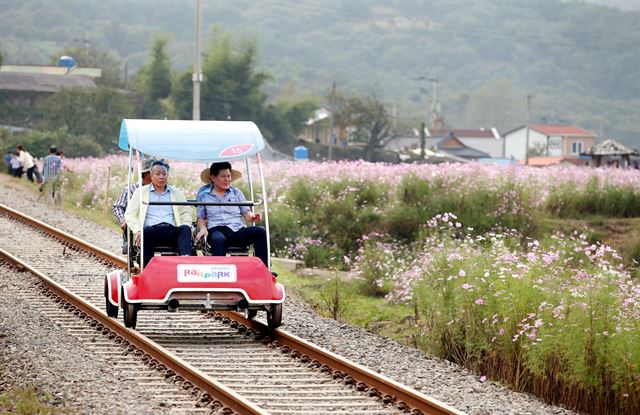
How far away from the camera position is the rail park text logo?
13.8 metres

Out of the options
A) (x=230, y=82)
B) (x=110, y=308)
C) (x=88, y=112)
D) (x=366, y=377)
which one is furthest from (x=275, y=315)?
(x=230, y=82)

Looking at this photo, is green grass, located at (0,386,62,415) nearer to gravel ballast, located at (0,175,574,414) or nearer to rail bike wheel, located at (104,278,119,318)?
gravel ballast, located at (0,175,574,414)

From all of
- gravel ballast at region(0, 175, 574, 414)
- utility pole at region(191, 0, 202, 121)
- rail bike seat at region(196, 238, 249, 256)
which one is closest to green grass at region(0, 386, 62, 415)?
gravel ballast at region(0, 175, 574, 414)

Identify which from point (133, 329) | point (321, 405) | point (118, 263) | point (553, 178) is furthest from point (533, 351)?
point (553, 178)

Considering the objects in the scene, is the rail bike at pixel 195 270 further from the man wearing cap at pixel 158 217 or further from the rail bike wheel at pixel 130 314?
the man wearing cap at pixel 158 217

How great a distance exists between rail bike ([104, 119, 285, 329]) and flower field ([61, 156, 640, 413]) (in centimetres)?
229

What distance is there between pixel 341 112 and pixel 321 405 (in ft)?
333

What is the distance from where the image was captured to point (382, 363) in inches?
521

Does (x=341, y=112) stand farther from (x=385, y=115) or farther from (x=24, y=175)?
(x=24, y=175)

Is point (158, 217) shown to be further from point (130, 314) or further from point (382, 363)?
point (382, 363)

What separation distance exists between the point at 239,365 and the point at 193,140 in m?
2.96

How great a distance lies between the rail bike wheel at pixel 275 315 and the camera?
14.3 metres

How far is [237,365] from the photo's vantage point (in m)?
12.9

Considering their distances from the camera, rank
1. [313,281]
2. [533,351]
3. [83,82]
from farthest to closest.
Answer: [83,82] → [313,281] → [533,351]
